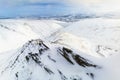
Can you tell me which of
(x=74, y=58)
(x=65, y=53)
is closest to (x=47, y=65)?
(x=65, y=53)

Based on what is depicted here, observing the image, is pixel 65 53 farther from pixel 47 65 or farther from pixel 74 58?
pixel 47 65

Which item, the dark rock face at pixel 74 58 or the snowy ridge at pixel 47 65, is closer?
the snowy ridge at pixel 47 65

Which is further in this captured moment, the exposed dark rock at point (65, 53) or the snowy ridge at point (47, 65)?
the exposed dark rock at point (65, 53)

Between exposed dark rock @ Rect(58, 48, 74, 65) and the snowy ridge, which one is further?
exposed dark rock @ Rect(58, 48, 74, 65)

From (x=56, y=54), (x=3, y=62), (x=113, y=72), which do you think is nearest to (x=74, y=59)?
(x=56, y=54)

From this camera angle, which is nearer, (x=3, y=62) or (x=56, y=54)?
(x=56, y=54)

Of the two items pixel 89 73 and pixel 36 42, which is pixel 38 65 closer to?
pixel 36 42

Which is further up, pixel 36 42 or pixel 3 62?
pixel 36 42

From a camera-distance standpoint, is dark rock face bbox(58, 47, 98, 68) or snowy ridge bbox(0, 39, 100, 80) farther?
dark rock face bbox(58, 47, 98, 68)

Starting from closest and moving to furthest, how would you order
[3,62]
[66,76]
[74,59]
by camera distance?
[66,76] → [74,59] → [3,62]
